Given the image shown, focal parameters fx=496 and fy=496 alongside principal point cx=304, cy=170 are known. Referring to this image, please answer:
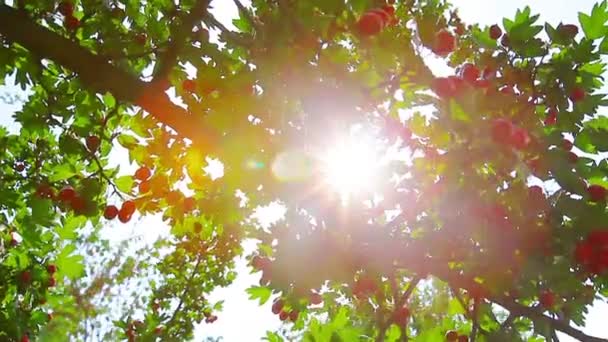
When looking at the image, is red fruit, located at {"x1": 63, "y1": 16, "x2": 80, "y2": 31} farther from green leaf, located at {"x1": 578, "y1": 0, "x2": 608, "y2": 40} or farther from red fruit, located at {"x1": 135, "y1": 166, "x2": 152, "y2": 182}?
green leaf, located at {"x1": 578, "y1": 0, "x2": 608, "y2": 40}

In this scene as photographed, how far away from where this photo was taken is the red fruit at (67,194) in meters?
3.66

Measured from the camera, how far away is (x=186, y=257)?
363 inches

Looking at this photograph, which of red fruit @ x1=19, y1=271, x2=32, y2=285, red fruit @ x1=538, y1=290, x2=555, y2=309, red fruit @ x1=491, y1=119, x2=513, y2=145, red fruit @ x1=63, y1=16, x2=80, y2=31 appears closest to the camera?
red fruit @ x1=491, y1=119, x2=513, y2=145

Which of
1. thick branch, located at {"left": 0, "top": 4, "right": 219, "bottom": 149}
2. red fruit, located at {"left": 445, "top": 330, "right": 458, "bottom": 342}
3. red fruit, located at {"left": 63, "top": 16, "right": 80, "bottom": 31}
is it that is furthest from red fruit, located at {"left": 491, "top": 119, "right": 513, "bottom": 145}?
red fruit, located at {"left": 63, "top": 16, "right": 80, "bottom": 31}

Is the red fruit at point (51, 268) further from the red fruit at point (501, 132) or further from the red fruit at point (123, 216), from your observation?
the red fruit at point (501, 132)

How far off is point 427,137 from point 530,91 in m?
0.87

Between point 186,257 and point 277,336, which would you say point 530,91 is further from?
point 186,257

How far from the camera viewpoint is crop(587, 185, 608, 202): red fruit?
2.83m

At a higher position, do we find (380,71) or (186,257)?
(186,257)

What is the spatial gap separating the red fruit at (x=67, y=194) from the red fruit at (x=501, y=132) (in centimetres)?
302

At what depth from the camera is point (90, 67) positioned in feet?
10.1

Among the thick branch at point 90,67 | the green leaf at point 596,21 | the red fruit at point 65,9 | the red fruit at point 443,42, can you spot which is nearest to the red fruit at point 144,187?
the thick branch at point 90,67

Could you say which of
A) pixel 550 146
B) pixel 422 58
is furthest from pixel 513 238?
pixel 422 58

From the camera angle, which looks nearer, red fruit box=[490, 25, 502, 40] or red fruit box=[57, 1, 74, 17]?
red fruit box=[490, 25, 502, 40]
